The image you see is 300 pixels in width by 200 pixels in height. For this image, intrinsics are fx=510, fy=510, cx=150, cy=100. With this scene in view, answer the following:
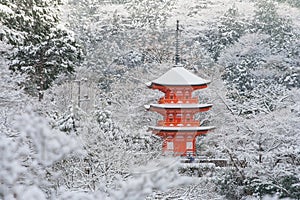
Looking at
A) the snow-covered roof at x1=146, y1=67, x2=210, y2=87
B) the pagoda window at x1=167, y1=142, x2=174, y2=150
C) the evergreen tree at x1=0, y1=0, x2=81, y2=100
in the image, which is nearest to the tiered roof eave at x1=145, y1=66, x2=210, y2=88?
the snow-covered roof at x1=146, y1=67, x2=210, y2=87

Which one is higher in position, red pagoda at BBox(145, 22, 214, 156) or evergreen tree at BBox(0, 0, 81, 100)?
evergreen tree at BBox(0, 0, 81, 100)

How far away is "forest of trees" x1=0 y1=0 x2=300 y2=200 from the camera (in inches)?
141

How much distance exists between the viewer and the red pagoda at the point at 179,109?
15664 millimetres

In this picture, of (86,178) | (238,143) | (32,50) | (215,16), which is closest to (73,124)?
(86,178)

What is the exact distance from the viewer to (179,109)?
1593cm

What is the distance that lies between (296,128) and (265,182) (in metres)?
1.69

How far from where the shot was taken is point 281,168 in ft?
35.4

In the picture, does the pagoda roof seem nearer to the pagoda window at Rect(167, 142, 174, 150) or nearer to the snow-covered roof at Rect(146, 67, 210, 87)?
the pagoda window at Rect(167, 142, 174, 150)

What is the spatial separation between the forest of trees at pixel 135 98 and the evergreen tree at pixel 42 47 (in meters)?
0.03

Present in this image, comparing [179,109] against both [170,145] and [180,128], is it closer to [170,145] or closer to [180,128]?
[180,128]

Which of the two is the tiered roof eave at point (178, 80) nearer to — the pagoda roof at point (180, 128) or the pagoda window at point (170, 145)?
the pagoda roof at point (180, 128)

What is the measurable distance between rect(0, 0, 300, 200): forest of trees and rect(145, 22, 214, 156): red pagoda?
26.0 inches

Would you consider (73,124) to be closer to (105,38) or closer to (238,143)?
(238,143)

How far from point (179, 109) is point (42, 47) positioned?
4.72 metres
